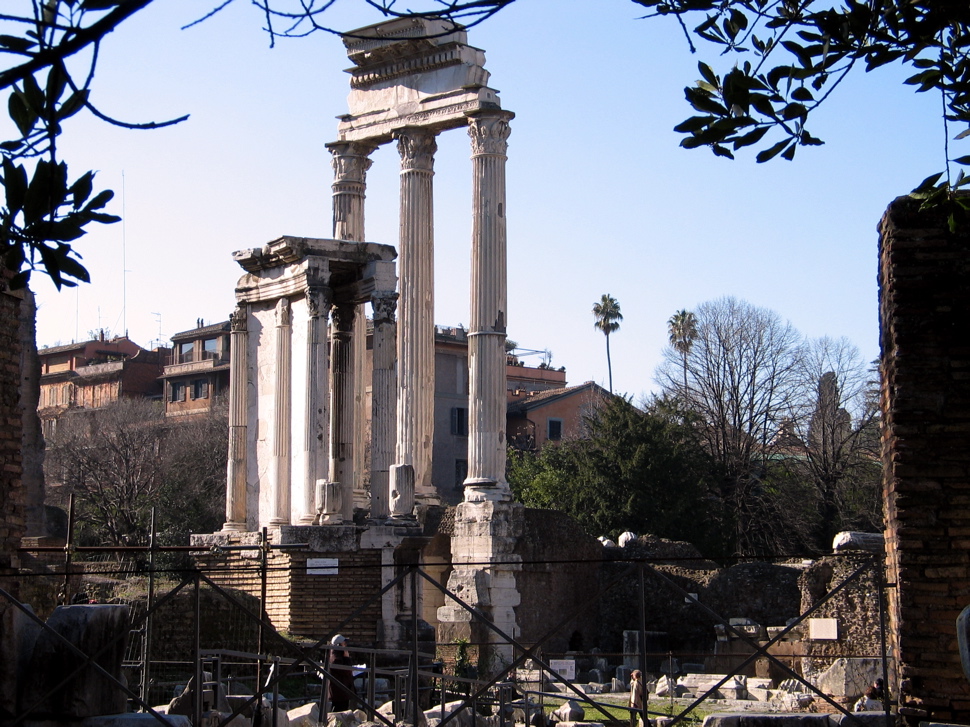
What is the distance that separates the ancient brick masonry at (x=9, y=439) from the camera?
8.48 meters

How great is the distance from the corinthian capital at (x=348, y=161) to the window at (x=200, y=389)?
27.0m

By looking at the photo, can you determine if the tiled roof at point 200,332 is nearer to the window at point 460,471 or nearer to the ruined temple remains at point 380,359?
the window at point 460,471

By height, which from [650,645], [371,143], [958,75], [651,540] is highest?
[371,143]

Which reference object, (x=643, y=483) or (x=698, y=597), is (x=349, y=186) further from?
(x=643, y=483)

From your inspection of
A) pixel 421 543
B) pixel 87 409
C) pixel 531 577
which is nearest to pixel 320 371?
pixel 421 543

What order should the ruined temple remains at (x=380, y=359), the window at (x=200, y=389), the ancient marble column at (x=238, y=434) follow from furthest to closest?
the window at (x=200, y=389) < the ancient marble column at (x=238, y=434) < the ruined temple remains at (x=380, y=359)

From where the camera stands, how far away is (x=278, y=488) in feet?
60.9

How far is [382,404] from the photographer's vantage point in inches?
752

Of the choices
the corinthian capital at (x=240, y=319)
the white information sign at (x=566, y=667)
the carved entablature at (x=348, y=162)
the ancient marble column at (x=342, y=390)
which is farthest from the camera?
the carved entablature at (x=348, y=162)

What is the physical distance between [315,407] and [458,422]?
3130 cm

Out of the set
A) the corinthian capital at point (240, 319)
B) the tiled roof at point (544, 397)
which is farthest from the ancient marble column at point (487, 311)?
the tiled roof at point (544, 397)

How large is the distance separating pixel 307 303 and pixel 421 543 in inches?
137

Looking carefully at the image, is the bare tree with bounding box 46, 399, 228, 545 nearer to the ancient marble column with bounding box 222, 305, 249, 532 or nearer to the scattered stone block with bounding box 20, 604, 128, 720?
the ancient marble column with bounding box 222, 305, 249, 532

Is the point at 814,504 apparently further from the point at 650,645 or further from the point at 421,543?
the point at 421,543
